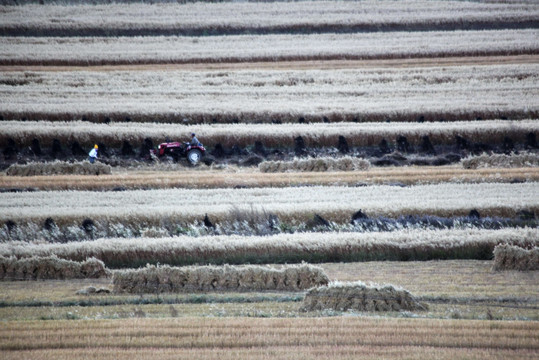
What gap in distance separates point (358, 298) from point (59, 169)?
19.5 meters

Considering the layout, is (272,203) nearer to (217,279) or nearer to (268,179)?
(268,179)

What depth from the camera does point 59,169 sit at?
29172mm

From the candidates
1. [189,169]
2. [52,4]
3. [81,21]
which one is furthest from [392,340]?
[52,4]

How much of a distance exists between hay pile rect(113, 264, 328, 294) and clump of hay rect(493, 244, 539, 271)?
486cm

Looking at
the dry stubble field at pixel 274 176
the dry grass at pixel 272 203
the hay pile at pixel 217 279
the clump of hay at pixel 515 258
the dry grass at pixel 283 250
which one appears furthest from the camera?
the dry grass at pixel 272 203

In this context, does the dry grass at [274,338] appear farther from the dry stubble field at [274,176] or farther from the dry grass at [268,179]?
the dry grass at [268,179]

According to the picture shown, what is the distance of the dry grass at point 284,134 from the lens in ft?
106

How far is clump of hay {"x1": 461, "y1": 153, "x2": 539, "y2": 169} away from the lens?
93.6ft

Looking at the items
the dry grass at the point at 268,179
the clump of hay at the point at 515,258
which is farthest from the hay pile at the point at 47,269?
the clump of hay at the point at 515,258

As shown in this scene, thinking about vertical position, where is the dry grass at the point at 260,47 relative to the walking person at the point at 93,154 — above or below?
above

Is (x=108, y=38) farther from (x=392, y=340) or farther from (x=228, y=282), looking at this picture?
(x=392, y=340)

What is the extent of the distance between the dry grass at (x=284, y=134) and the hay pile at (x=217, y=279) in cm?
1718

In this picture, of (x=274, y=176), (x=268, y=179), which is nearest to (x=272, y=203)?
(x=268, y=179)

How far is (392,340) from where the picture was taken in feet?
38.9
